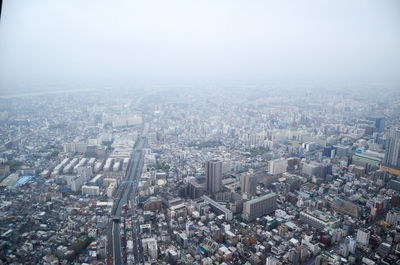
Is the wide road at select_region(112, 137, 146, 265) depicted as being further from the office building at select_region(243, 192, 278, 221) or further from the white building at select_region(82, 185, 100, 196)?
the office building at select_region(243, 192, 278, 221)

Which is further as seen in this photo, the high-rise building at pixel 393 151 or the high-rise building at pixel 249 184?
the high-rise building at pixel 393 151

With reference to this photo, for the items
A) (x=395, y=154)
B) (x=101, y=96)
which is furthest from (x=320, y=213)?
(x=101, y=96)

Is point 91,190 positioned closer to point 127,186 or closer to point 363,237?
point 127,186

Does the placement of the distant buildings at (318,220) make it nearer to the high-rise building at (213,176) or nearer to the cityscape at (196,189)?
the cityscape at (196,189)

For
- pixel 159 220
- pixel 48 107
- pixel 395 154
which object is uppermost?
pixel 48 107

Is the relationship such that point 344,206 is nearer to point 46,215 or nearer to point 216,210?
point 216,210

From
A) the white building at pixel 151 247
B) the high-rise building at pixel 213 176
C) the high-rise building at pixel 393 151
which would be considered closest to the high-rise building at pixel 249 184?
the high-rise building at pixel 213 176

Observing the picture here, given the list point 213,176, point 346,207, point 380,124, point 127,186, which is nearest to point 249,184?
point 213,176
